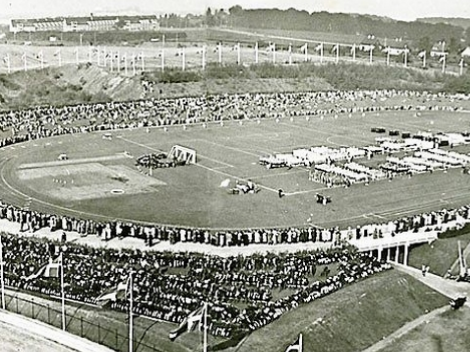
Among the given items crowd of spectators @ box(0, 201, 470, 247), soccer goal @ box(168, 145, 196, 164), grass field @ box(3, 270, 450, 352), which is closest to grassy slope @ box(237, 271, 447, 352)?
grass field @ box(3, 270, 450, 352)

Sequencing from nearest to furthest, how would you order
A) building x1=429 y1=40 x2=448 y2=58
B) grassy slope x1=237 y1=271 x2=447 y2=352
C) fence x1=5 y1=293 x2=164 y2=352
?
fence x1=5 y1=293 x2=164 y2=352 < grassy slope x1=237 y1=271 x2=447 y2=352 < building x1=429 y1=40 x2=448 y2=58

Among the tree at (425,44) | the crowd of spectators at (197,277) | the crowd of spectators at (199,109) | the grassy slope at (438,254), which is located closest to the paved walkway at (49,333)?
the crowd of spectators at (197,277)

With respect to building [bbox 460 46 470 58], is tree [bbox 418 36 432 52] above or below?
above

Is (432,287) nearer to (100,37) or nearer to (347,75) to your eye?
(347,75)

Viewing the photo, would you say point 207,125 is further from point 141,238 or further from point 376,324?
point 376,324

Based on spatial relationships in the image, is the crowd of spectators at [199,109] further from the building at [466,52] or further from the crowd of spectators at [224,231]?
the crowd of spectators at [224,231]

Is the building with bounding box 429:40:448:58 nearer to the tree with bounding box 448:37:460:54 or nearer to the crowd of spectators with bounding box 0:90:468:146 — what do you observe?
the tree with bounding box 448:37:460:54

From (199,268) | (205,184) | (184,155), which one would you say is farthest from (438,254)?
(184,155)
